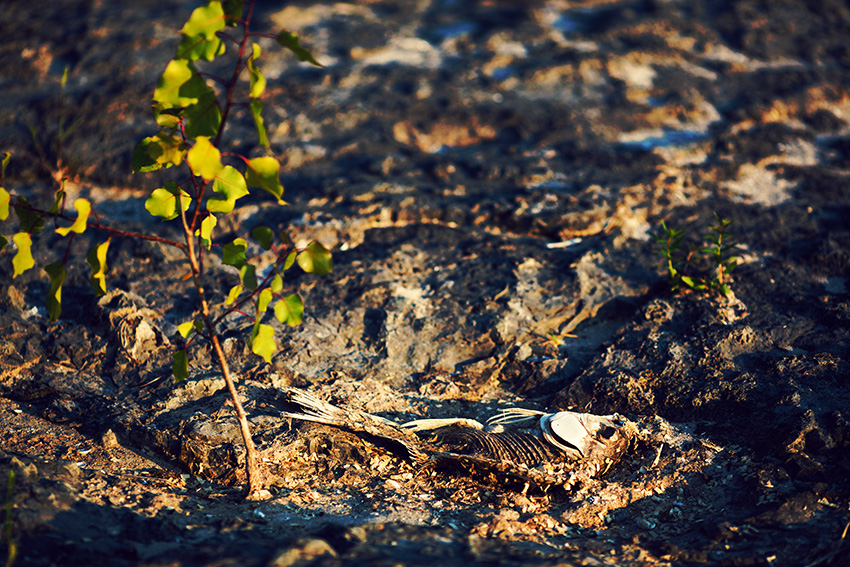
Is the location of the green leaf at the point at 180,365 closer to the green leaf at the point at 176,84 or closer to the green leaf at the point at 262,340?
Result: the green leaf at the point at 262,340

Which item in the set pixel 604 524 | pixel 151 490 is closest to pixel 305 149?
pixel 151 490

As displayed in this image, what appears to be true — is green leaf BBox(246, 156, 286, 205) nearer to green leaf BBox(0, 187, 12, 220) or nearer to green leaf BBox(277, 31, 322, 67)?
green leaf BBox(277, 31, 322, 67)

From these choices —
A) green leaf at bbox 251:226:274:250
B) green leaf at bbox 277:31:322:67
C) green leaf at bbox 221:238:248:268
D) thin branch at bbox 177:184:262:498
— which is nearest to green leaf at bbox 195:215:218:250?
thin branch at bbox 177:184:262:498

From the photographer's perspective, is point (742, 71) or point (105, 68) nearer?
point (105, 68)

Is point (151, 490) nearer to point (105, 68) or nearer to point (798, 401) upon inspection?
point (798, 401)

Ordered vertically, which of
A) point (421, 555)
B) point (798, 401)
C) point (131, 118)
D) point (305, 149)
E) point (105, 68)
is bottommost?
point (798, 401)

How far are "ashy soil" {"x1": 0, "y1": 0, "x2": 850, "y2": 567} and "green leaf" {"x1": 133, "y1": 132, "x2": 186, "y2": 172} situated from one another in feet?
3.54

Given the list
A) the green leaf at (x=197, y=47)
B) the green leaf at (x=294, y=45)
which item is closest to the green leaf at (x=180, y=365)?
the green leaf at (x=197, y=47)

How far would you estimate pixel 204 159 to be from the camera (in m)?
1.54

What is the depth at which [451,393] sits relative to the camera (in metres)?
2.66

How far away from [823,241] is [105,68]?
18.2 ft

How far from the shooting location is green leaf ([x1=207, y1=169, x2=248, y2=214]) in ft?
5.58

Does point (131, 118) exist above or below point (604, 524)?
above

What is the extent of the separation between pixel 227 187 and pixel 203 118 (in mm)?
221
